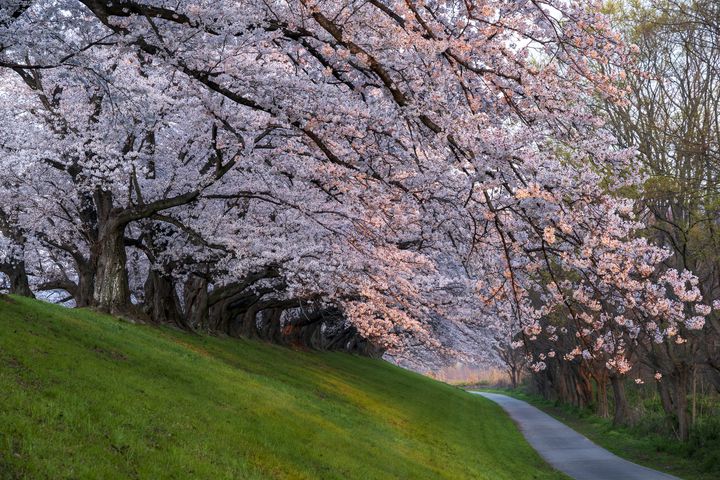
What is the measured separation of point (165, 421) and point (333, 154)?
5120mm

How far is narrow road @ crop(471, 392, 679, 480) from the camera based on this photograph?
882 inches

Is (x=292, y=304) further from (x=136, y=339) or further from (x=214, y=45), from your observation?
(x=214, y=45)

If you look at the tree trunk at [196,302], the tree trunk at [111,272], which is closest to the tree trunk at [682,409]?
the tree trunk at [196,302]

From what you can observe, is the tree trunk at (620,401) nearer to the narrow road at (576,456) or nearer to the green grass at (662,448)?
the green grass at (662,448)

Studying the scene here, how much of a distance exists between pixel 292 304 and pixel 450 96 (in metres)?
27.2

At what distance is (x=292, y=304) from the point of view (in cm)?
3750

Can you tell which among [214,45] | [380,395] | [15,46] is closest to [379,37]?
[214,45]

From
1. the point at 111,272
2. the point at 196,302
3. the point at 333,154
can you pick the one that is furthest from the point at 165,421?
the point at 196,302

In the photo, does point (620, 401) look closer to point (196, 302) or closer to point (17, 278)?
point (196, 302)

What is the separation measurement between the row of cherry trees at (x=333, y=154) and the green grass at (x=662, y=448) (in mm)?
3709

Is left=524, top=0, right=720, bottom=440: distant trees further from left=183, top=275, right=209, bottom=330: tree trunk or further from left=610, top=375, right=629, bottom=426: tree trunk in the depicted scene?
left=183, top=275, right=209, bottom=330: tree trunk

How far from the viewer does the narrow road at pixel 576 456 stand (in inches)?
882

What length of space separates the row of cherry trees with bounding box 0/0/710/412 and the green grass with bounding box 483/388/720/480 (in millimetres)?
3709

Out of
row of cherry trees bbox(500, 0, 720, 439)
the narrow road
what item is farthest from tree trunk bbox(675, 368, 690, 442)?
the narrow road
